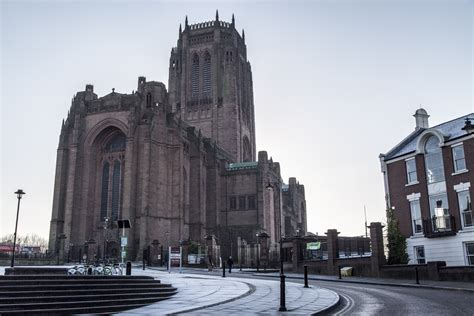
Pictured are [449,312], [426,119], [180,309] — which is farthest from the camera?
[426,119]

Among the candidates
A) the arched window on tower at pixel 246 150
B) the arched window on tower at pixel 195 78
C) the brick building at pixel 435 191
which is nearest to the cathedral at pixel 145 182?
the arched window on tower at pixel 246 150

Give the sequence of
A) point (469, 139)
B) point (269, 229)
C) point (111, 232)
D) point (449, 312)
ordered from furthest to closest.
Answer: point (269, 229), point (111, 232), point (469, 139), point (449, 312)

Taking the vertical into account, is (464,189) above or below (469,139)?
below

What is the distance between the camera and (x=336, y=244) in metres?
33.2

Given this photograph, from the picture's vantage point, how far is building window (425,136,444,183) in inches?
1119

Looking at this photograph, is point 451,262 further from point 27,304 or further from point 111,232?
point 111,232

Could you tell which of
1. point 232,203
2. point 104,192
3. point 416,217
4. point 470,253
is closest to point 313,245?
point 416,217

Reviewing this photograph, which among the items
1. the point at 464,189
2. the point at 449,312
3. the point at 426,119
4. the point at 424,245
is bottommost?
the point at 449,312

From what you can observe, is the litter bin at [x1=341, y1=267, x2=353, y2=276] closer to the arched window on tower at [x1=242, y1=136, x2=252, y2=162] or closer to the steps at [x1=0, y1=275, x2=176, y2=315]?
the steps at [x1=0, y1=275, x2=176, y2=315]

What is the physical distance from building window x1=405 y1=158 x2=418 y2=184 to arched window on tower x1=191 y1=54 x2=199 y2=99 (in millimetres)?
63402


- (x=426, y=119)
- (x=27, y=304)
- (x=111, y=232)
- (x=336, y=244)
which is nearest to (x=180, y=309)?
(x=27, y=304)

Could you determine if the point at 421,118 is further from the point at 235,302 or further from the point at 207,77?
the point at 207,77

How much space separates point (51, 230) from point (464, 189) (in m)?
47.7

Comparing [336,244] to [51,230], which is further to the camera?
[51,230]
